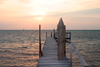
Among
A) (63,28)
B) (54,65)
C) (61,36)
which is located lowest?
(54,65)

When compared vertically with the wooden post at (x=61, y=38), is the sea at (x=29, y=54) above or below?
below

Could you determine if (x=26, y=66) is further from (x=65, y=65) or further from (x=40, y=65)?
(x=65, y=65)

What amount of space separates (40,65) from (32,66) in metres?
3.88

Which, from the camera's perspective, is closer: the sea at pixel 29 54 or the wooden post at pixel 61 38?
the wooden post at pixel 61 38

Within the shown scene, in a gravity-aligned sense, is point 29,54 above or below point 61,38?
below

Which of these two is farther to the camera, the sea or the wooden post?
the sea

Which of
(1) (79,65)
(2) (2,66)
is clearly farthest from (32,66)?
(1) (79,65)

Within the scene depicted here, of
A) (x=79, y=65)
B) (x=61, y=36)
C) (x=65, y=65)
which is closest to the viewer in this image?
(x=65, y=65)

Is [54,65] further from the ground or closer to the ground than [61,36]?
closer to the ground

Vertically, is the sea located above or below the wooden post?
below

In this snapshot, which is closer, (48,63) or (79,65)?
(48,63)

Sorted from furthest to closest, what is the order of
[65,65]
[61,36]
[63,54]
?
1. [63,54]
2. [61,36]
3. [65,65]

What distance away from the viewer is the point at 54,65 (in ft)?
16.8

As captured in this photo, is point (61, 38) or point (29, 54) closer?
point (61, 38)
